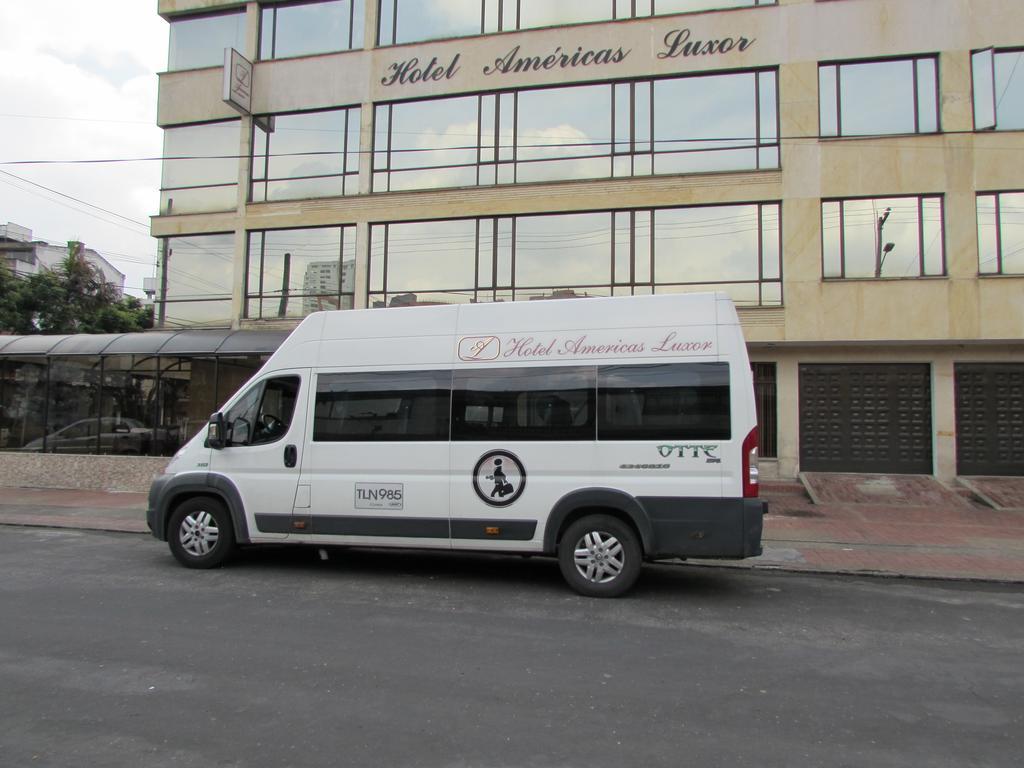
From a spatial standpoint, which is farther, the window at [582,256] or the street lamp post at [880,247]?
the window at [582,256]

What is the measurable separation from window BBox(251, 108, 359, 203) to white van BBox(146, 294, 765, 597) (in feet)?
33.7

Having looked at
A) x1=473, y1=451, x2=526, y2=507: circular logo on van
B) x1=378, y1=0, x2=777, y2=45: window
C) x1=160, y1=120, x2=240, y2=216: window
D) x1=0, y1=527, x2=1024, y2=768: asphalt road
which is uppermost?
x1=378, y1=0, x2=777, y2=45: window

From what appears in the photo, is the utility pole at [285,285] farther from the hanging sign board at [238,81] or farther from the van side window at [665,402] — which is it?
the van side window at [665,402]

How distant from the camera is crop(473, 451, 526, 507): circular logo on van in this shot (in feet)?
22.5

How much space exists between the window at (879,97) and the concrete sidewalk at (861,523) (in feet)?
23.4

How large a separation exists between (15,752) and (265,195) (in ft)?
51.5

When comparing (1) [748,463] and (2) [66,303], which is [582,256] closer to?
(1) [748,463]

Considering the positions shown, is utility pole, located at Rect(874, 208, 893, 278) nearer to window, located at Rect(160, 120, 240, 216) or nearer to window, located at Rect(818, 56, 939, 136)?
window, located at Rect(818, 56, 939, 136)

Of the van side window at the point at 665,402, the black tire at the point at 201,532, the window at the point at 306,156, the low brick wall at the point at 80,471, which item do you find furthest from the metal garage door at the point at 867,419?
the low brick wall at the point at 80,471

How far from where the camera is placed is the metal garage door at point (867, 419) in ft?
46.0

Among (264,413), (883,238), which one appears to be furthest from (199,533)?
(883,238)

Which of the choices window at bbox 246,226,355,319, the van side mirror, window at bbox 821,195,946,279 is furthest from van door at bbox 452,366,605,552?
window at bbox 246,226,355,319

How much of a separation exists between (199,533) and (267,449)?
125 centimetres

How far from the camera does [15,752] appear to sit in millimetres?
3449
